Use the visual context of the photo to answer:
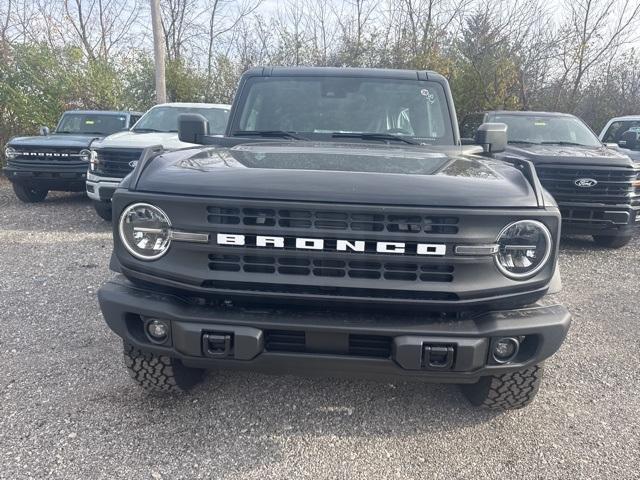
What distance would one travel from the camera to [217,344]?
Answer: 221cm

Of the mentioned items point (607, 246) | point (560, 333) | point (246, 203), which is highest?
point (246, 203)

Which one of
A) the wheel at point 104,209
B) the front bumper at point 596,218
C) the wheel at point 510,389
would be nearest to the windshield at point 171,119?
the wheel at point 104,209

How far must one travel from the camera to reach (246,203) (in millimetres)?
2156

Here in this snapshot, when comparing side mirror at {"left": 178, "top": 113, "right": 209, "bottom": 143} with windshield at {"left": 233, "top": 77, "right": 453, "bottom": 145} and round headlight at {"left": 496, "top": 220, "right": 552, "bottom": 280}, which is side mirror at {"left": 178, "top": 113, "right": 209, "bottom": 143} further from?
round headlight at {"left": 496, "top": 220, "right": 552, "bottom": 280}

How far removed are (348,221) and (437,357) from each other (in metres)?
0.71

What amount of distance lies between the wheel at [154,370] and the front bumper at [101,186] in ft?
17.2

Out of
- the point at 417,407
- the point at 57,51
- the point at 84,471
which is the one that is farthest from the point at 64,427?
the point at 57,51

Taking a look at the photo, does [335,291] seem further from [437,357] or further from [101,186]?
[101,186]

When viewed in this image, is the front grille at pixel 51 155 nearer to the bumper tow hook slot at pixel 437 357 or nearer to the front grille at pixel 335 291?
the front grille at pixel 335 291

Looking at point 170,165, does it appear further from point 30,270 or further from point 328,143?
point 30,270

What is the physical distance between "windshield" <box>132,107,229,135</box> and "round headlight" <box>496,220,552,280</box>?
7098 mm

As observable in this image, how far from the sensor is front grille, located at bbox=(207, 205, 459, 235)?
2.15 metres

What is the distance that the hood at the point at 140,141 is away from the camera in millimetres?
7465

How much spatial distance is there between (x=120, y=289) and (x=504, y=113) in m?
7.86
